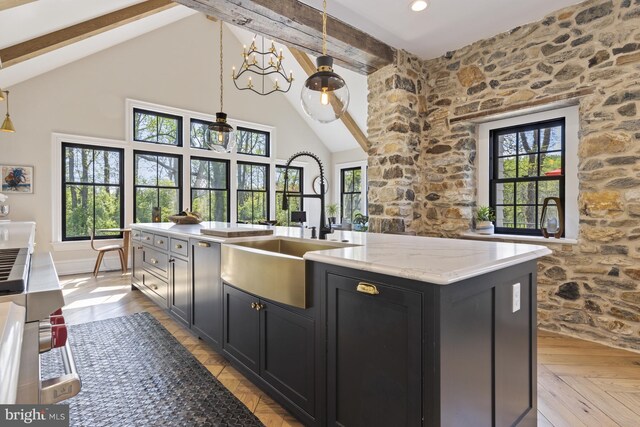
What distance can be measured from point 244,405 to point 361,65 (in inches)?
138

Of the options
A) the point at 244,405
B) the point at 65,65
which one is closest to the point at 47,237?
the point at 65,65

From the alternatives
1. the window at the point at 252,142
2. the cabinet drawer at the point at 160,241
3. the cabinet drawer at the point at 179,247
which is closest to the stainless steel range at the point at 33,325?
the cabinet drawer at the point at 179,247

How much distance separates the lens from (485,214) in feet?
12.2

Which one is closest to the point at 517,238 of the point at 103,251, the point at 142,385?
the point at 142,385

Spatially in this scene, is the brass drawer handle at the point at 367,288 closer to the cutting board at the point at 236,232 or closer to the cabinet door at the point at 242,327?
the cabinet door at the point at 242,327

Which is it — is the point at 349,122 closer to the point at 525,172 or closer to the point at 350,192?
the point at 350,192

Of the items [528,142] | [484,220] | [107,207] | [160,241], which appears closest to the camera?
[160,241]

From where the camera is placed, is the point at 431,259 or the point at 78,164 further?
the point at 78,164

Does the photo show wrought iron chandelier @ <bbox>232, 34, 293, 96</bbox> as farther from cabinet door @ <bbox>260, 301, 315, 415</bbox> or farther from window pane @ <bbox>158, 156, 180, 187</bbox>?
cabinet door @ <bbox>260, 301, 315, 415</bbox>

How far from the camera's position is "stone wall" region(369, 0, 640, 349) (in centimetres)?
268

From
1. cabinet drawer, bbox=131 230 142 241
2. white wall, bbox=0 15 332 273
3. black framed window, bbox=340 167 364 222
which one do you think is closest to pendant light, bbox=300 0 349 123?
cabinet drawer, bbox=131 230 142 241

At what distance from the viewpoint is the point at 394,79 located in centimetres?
367

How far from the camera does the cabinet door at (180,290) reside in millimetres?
2732

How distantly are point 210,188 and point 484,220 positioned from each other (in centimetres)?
535
